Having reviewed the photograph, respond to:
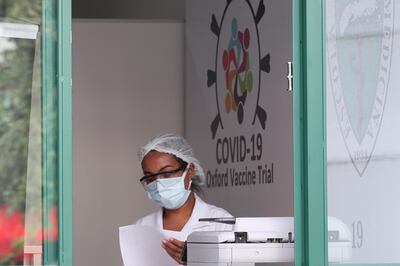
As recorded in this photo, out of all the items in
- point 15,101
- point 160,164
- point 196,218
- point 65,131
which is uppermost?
point 15,101

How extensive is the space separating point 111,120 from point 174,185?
187cm

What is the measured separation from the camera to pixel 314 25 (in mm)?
4203

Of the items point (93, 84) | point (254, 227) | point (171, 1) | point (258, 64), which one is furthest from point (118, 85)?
point (254, 227)

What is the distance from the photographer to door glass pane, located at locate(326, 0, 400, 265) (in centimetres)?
426

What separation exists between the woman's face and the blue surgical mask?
53 mm

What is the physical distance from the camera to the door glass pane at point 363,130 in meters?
4.26

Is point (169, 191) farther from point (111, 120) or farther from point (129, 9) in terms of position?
point (129, 9)

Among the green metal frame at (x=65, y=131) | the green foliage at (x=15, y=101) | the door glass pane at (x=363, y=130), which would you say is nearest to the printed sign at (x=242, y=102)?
the door glass pane at (x=363, y=130)

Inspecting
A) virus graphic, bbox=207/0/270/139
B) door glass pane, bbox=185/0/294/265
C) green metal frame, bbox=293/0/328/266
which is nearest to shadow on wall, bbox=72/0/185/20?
door glass pane, bbox=185/0/294/265

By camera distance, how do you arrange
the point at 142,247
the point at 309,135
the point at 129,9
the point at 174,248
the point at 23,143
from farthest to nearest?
the point at 129,9, the point at 142,247, the point at 174,248, the point at 309,135, the point at 23,143

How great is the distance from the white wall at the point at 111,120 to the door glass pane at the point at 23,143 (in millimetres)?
3012

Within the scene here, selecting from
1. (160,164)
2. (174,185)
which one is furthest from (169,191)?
(160,164)

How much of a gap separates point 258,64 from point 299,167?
67.1 inches

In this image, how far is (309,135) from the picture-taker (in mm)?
4156
